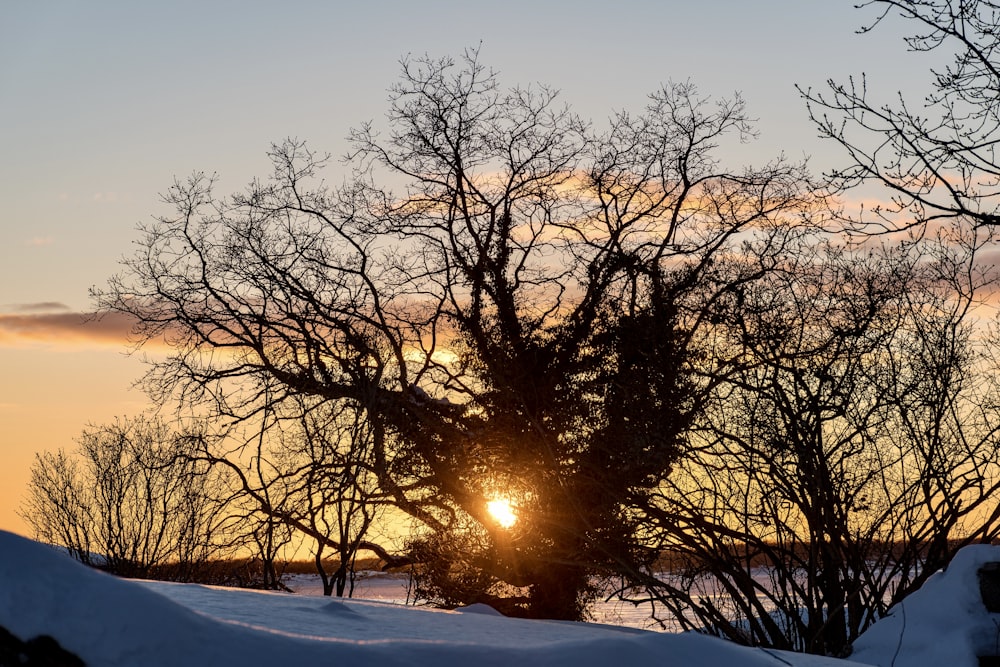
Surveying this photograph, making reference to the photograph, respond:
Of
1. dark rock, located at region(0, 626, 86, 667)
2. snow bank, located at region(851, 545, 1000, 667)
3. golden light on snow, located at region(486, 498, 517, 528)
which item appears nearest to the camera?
dark rock, located at region(0, 626, 86, 667)

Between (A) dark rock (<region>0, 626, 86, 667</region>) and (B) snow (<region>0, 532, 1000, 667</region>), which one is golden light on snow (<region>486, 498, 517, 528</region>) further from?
(A) dark rock (<region>0, 626, 86, 667</region>)

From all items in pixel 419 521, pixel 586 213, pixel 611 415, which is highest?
pixel 586 213

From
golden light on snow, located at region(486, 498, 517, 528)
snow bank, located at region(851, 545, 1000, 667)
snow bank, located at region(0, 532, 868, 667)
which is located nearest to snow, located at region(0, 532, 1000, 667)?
snow bank, located at region(0, 532, 868, 667)

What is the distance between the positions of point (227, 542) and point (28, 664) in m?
16.4

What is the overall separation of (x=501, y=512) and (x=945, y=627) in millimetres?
11409

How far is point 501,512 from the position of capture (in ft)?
59.0

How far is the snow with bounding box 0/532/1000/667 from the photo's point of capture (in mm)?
2766

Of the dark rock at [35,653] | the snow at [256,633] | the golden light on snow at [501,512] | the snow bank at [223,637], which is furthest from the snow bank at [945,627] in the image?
the golden light on snow at [501,512]

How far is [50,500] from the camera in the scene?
31.8 metres

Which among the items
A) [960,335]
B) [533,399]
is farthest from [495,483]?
[960,335]

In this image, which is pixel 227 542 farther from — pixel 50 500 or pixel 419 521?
pixel 50 500

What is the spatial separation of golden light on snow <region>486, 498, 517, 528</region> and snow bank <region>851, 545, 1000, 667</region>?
32.1 ft

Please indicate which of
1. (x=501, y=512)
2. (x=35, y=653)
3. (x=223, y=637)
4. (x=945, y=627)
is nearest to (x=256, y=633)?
(x=223, y=637)

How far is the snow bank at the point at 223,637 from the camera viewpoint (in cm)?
276
